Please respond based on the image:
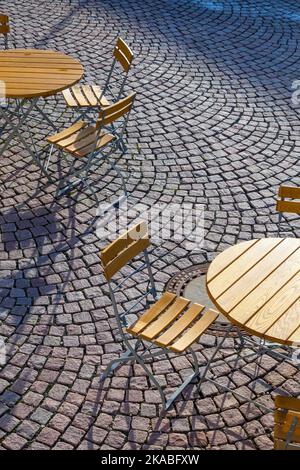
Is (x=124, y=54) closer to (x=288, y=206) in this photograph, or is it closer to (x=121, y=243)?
(x=288, y=206)

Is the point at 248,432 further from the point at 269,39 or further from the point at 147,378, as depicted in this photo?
the point at 269,39

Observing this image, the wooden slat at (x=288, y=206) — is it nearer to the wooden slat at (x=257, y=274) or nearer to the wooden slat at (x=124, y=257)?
the wooden slat at (x=257, y=274)

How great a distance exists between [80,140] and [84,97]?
1150 millimetres

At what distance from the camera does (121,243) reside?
5.46 metres

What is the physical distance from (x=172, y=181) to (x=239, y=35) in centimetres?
519

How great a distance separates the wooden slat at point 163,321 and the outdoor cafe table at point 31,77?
309 centimetres

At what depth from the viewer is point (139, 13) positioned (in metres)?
13.2

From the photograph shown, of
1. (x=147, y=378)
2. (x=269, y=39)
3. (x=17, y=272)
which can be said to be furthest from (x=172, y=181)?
(x=269, y=39)

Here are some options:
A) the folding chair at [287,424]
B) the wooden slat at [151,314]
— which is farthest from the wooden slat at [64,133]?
the folding chair at [287,424]

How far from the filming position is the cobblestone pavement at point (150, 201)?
5.43 meters

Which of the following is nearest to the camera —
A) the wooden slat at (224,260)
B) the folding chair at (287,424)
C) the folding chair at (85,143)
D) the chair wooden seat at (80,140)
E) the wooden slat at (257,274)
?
the folding chair at (287,424)

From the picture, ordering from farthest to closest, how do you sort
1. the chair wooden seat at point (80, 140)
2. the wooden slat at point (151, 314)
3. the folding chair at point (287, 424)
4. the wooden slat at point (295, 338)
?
the chair wooden seat at point (80, 140) → the wooden slat at point (151, 314) → the wooden slat at point (295, 338) → the folding chair at point (287, 424)

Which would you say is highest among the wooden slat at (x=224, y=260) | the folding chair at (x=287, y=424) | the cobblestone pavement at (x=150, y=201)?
the wooden slat at (x=224, y=260)

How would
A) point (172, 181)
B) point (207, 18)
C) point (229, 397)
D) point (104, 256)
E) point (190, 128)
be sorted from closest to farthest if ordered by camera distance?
point (104, 256)
point (229, 397)
point (172, 181)
point (190, 128)
point (207, 18)
